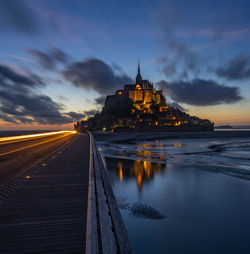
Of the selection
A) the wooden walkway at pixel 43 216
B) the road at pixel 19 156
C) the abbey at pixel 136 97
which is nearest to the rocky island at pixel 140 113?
the abbey at pixel 136 97

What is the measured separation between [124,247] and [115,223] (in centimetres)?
72

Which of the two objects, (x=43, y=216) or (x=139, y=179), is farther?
(x=139, y=179)

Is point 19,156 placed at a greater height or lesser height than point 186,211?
greater

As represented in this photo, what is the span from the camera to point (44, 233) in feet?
10.7

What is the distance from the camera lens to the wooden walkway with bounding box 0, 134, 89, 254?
294 centimetres

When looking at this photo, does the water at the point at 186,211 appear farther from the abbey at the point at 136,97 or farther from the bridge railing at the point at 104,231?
the abbey at the point at 136,97

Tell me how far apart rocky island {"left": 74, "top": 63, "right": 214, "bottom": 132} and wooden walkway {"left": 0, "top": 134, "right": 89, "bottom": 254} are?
120 meters

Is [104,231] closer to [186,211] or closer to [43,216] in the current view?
[43,216]

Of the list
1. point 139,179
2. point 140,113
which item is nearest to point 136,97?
point 140,113

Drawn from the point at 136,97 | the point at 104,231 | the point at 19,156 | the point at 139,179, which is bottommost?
the point at 139,179

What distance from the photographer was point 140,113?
140m

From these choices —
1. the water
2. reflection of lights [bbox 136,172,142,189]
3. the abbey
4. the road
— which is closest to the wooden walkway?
the road

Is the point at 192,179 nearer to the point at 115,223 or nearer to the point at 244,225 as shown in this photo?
the point at 244,225

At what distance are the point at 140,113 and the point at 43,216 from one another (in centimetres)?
13744
